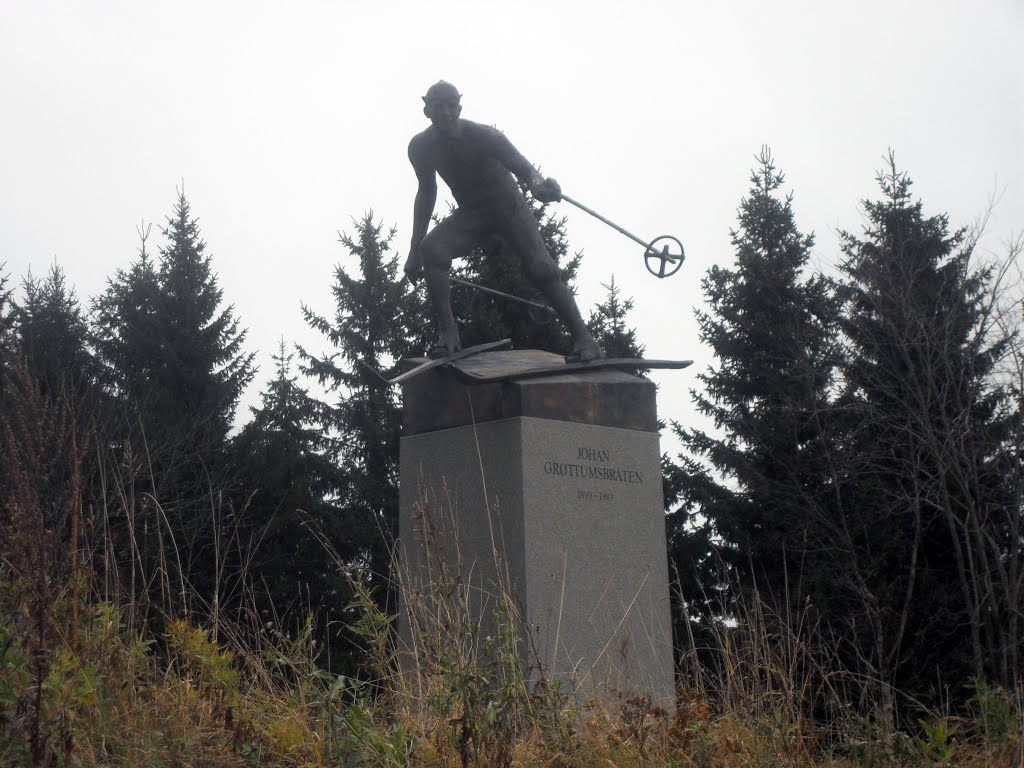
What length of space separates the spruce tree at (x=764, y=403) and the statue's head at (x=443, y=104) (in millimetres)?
13454

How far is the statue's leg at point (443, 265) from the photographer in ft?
20.1

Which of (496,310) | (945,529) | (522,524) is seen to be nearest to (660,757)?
(522,524)

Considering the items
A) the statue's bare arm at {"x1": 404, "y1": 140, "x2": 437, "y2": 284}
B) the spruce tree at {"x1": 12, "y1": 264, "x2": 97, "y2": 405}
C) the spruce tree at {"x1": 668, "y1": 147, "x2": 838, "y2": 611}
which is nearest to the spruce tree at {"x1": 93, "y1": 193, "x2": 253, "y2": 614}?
the spruce tree at {"x1": 12, "y1": 264, "x2": 97, "y2": 405}

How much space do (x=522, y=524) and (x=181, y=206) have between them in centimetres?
2490

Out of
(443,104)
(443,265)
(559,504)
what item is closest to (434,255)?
(443,265)

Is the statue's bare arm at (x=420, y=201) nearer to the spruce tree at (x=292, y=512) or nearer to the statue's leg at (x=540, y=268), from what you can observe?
the statue's leg at (x=540, y=268)

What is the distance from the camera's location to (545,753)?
11.1 ft

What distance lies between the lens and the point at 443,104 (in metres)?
5.83

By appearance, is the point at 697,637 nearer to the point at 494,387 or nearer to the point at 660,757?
the point at 494,387

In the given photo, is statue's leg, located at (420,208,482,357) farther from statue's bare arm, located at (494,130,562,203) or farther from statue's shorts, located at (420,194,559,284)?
statue's bare arm, located at (494,130,562,203)

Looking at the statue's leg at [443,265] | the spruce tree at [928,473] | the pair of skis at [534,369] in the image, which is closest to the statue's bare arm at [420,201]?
the statue's leg at [443,265]

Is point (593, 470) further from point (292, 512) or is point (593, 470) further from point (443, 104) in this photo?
point (292, 512)

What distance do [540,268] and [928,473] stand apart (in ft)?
44.3

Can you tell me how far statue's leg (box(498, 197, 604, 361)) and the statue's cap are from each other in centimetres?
73
